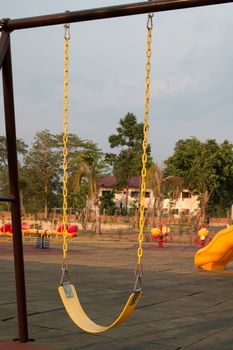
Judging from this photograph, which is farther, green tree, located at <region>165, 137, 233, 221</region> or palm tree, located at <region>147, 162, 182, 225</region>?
green tree, located at <region>165, 137, 233, 221</region>

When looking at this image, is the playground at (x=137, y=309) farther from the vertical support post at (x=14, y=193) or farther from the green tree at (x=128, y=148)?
the green tree at (x=128, y=148)

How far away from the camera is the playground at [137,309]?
15.7ft

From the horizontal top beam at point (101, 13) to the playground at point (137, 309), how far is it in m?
2.66

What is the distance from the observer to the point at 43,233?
18.3m

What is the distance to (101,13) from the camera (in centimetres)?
397

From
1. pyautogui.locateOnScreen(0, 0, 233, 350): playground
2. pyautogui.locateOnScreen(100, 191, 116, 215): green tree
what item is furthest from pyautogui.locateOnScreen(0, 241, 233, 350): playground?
pyautogui.locateOnScreen(100, 191, 116, 215): green tree

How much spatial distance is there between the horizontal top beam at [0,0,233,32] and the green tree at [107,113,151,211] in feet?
180

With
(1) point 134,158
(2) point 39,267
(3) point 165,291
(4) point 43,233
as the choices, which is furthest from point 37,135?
(3) point 165,291

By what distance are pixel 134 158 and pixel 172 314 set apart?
53.9 m

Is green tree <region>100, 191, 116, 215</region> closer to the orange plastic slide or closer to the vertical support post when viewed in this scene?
the orange plastic slide

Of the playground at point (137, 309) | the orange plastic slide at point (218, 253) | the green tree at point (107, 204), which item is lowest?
the playground at point (137, 309)

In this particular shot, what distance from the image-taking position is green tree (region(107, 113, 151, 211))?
195 feet

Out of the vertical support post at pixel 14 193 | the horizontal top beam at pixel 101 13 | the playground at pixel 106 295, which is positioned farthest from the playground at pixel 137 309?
the horizontal top beam at pixel 101 13

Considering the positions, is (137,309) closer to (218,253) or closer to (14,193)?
(14,193)
